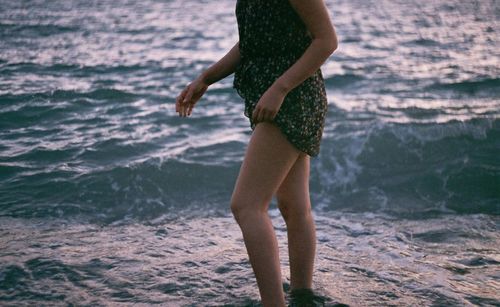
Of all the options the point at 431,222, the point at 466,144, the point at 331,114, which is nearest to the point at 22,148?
the point at 331,114

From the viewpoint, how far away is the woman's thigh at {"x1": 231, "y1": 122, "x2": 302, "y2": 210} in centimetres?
246

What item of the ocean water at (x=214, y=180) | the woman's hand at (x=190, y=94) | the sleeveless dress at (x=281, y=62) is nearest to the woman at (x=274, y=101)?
the sleeveless dress at (x=281, y=62)

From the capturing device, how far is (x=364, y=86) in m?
Answer: 8.56

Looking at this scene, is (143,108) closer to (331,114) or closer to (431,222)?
(331,114)

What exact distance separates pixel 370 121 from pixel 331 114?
23.9 inches

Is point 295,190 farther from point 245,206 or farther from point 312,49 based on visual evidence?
point 312,49

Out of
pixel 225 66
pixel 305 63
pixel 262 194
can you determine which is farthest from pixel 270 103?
pixel 225 66

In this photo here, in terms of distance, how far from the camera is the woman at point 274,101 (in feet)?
7.72

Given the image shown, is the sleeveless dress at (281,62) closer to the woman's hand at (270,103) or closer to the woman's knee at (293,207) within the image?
the woman's hand at (270,103)

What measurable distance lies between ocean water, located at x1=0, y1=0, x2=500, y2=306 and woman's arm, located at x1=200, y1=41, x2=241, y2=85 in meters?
1.17

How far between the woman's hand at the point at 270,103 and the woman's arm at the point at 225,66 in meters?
0.46

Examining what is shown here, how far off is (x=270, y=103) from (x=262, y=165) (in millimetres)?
268

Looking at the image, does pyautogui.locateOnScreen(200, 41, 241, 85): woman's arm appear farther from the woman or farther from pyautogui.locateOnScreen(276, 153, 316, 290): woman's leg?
pyautogui.locateOnScreen(276, 153, 316, 290): woman's leg

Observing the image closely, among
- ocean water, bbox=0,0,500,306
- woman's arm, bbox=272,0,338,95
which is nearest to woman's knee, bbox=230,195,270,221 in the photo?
woman's arm, bbox=272,0,338,95
